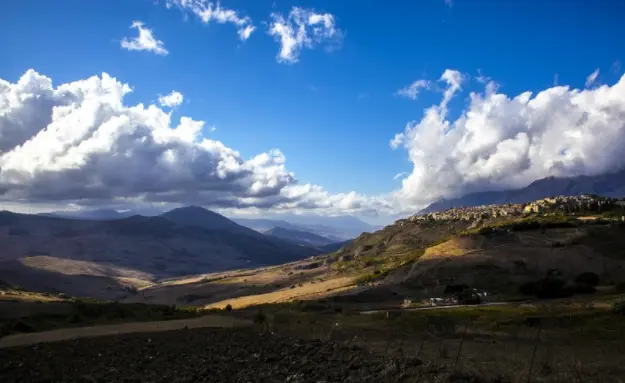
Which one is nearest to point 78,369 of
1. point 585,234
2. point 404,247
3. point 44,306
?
point 44,306

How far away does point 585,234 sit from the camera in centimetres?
12344

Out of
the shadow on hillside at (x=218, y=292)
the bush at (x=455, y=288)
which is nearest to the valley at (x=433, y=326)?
the bush at (x=455, y=288)

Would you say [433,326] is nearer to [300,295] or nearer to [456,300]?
[456,300]

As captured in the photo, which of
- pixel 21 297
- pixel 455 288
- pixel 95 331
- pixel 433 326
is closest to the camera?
pixel 433 326

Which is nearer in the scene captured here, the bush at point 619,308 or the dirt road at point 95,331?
the dirt road at point 95,331

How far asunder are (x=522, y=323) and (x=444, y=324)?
8750 mm

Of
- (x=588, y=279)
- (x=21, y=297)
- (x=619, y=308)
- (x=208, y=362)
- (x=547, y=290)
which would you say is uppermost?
(x=21, y=297)

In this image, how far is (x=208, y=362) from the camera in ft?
81.9

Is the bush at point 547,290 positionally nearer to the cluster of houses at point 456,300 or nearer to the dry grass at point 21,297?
the cluster of houses at point 456,300

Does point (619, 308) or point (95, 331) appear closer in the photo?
point (95, 331)

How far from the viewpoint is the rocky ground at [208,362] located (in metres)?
19.8

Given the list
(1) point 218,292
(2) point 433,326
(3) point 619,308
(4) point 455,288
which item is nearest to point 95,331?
(2) point 433,326

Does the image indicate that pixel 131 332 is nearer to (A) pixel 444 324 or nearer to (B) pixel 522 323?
(A) pixel 444 324

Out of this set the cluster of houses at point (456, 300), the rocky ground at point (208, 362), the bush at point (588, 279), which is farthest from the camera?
the bush at point (588, 279)
